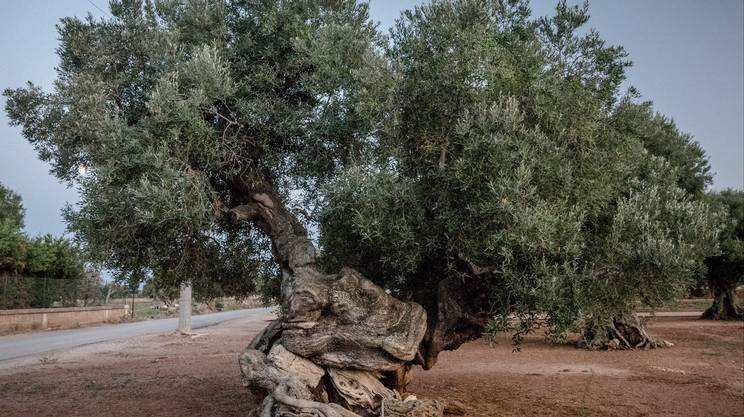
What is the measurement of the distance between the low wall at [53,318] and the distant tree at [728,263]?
4165cm

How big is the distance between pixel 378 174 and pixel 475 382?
9.31 meters

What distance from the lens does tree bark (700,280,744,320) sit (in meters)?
36.1

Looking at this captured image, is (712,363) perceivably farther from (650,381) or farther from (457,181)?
(457,181)

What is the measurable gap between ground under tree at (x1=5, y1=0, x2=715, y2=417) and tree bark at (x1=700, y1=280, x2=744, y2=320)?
3188 centimetres

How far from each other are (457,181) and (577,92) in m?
2.79

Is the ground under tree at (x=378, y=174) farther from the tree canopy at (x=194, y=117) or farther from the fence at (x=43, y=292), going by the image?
the fence at (x=43, y=292)

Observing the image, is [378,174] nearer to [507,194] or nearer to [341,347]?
[507,194]

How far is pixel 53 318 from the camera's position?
35906 millimetres

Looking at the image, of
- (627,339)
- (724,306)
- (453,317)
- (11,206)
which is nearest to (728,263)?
(724,306)

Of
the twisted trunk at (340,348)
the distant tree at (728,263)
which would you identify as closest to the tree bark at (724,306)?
the distant tree at (728,263)

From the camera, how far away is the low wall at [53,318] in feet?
103

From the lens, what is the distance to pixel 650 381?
1498 cm

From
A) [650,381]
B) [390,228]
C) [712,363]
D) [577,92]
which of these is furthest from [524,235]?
[712,363]

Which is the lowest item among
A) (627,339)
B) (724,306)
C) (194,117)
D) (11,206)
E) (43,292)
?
(627,339)
